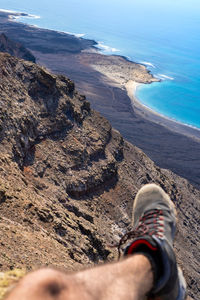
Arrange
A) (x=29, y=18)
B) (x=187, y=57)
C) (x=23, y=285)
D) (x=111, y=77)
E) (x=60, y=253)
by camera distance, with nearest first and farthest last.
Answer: (x=23, y=285)
(x=60, y=253)
(x=111, y=77)
(x=187, y=57)
(x=29, y=18)

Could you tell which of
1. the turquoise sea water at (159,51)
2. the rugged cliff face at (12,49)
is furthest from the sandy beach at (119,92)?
the rugged cliff face at (12,49)

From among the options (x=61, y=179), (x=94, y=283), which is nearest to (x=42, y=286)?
(x=94, y=283)

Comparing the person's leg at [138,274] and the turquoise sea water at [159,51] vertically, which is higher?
the person's leg at [138,274]

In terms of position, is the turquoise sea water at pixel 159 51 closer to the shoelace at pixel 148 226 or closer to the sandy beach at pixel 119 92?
the sandy beach at pixel 119 92

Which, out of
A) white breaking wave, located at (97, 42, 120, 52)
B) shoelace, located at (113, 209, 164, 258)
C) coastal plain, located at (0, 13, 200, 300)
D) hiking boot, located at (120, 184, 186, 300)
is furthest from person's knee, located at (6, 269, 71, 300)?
white breaking wave, located at (97, 42, 120, 52)

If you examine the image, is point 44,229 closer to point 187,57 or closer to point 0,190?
point 0,190

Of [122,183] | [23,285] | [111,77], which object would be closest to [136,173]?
[122,183]

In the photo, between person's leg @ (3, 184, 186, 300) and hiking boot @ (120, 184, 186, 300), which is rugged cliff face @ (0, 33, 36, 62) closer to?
hiking boot @ (120, 184, 186, 300)
